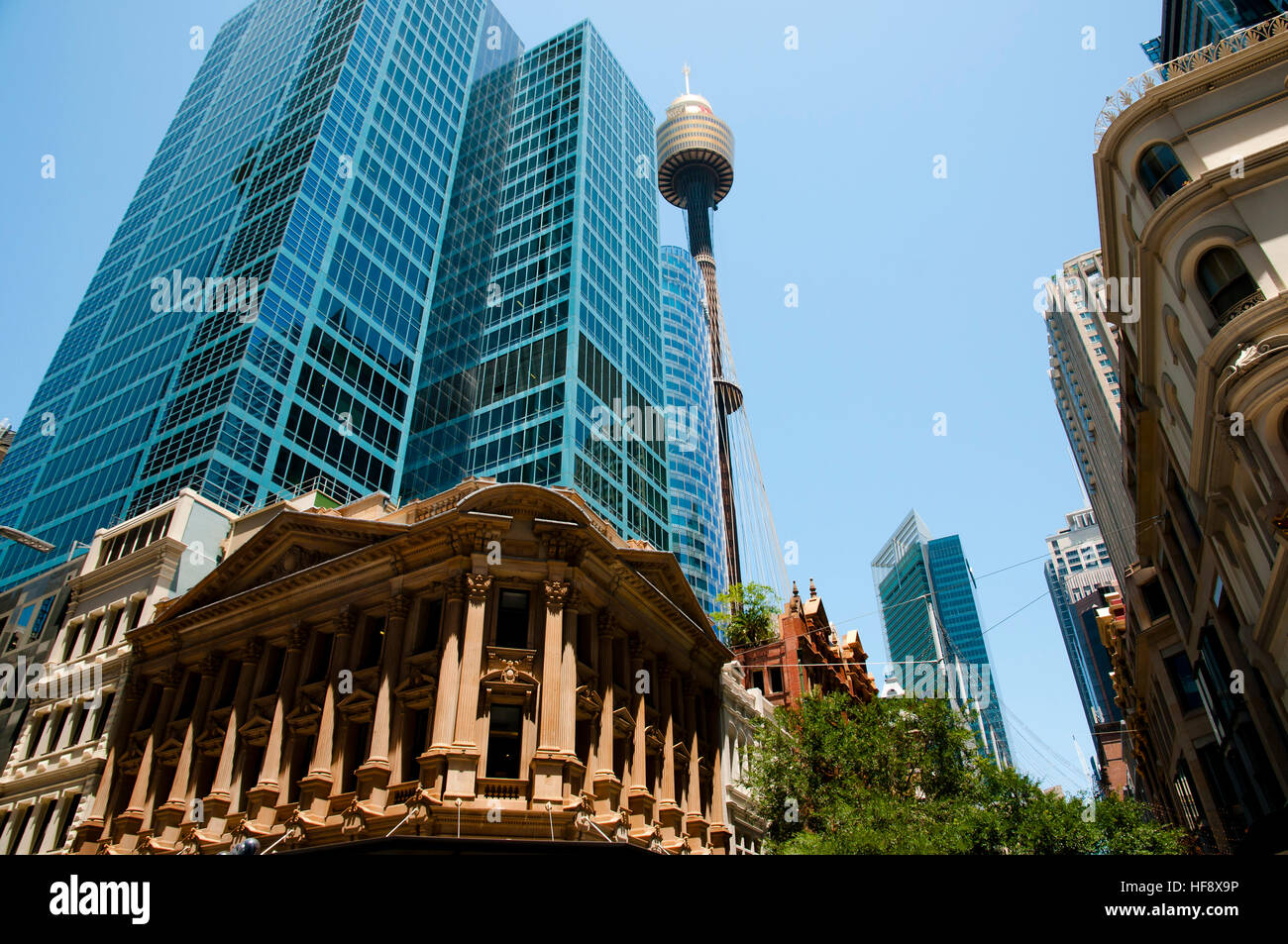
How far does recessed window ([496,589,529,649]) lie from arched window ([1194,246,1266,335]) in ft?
78.5

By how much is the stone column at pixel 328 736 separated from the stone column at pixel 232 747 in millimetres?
3791

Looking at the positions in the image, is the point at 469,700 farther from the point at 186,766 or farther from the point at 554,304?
the point at 554,304

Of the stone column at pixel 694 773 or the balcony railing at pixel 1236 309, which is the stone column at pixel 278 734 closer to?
the stone column at pixel 694 773

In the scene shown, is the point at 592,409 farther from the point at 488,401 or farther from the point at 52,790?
the point at 52,790

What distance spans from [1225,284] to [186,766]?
133ft

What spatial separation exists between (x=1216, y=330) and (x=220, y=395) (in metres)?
55.6

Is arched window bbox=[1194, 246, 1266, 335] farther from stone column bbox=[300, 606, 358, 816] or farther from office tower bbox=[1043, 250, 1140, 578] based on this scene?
office tower bbox=[1043, 250, 1140, 578]

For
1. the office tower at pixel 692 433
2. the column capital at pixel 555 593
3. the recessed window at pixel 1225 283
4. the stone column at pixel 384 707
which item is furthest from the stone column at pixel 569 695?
the office tower at pixel 692 433

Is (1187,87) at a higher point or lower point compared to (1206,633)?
higher

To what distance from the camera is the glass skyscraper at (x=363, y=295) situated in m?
57.9
